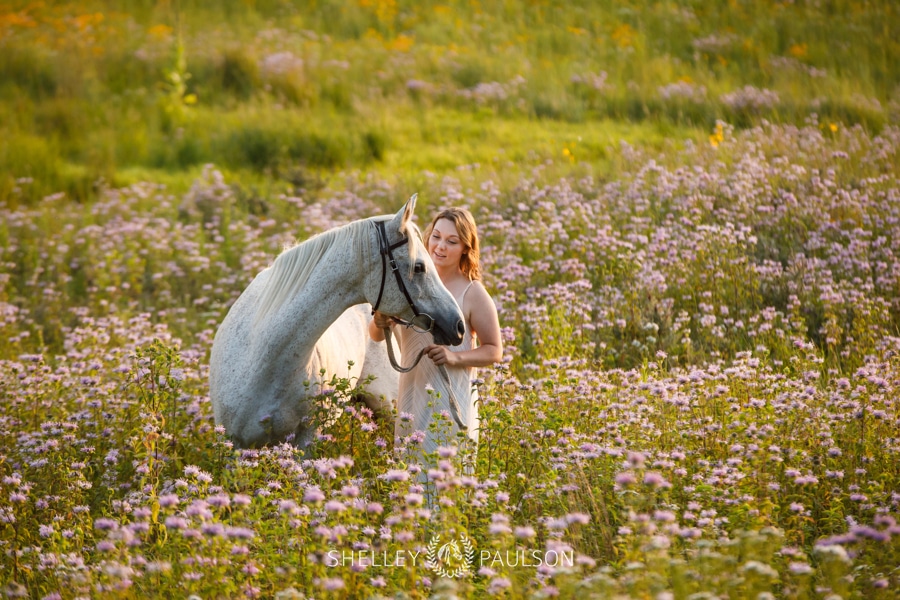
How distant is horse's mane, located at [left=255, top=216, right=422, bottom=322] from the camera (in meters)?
4.60

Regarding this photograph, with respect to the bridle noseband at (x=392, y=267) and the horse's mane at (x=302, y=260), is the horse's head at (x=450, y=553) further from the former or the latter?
the horse's mane at (x=302, y=260)

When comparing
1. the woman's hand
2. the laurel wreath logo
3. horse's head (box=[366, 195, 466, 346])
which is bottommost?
the laurel wreath logo

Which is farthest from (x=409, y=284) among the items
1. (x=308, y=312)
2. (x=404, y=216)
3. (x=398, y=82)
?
(x=398, y=82)

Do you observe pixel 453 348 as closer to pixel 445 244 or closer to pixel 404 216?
pixel 445 244

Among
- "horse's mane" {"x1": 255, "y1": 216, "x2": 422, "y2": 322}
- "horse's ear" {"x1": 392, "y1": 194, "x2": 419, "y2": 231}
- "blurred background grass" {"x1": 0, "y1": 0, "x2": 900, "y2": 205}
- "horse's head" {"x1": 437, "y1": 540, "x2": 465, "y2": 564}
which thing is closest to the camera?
"horse's head" {"x1": 437, "y1": 540, "x2": 465, "y2": 564}

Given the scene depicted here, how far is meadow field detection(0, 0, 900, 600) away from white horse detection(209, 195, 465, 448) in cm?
26

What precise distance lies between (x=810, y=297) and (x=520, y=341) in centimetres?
262

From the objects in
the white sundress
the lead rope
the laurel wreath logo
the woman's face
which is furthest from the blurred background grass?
the laurel wreath logo

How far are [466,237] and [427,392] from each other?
1.01 metres

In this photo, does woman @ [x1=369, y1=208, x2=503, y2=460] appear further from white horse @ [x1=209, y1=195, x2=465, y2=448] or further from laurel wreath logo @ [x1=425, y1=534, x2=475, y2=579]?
laurel wreath logo @ [x1=425, y1=534, x2=475, y2=579]

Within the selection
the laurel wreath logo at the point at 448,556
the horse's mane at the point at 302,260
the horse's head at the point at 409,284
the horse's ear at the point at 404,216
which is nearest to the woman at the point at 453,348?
the horse's head at the point at 409,284

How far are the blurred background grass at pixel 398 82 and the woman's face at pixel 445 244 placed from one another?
5996 millimetres

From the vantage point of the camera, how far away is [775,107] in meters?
13.4

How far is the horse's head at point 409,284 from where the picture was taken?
14.8 ft
